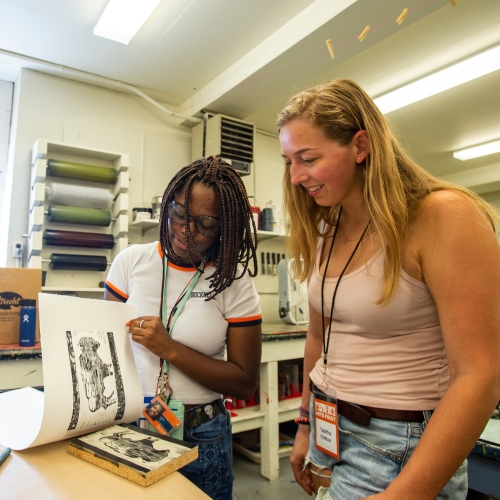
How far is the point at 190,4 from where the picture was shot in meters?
2.40

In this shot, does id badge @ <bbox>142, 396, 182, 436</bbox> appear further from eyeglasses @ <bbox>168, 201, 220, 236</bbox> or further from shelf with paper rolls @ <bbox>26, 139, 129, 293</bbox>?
shelf with paper rolls @ <bbox>26, 139, 129, 293</bbox>

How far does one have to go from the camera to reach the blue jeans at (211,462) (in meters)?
0.97

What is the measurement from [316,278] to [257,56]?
7.75 ft

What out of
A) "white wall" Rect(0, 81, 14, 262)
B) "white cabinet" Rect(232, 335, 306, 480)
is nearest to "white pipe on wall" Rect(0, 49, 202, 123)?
"white wall" Rect(0, 81, 14, 262)

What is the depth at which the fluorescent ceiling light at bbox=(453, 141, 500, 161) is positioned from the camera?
4.73m

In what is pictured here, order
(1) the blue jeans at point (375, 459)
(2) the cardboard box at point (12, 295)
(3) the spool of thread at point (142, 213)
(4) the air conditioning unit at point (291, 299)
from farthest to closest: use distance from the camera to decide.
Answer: (4) the air conditioning unit at point (291, 299) < (3) the spool of thread at point (142, 213) < (2) the cardboard box at point (12, 295) < (1) the blue jeans at point (375, 459)

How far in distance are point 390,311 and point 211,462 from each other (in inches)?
22.8

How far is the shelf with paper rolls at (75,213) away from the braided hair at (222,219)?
1.84 m

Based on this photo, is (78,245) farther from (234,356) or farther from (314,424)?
(314,424)

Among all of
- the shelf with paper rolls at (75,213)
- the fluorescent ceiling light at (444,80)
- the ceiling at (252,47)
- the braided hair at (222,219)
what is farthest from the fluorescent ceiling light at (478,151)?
the braided hair at (222,219)

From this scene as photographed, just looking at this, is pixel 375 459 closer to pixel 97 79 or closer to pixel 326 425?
pixel 326 425

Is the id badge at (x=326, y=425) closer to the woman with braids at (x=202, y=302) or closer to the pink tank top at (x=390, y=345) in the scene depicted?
the pink tank top at (x=390, y=345)

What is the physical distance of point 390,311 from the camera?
0.76 m

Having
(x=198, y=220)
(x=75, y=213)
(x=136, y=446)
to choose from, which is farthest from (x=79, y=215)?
(x=136, y=446)
